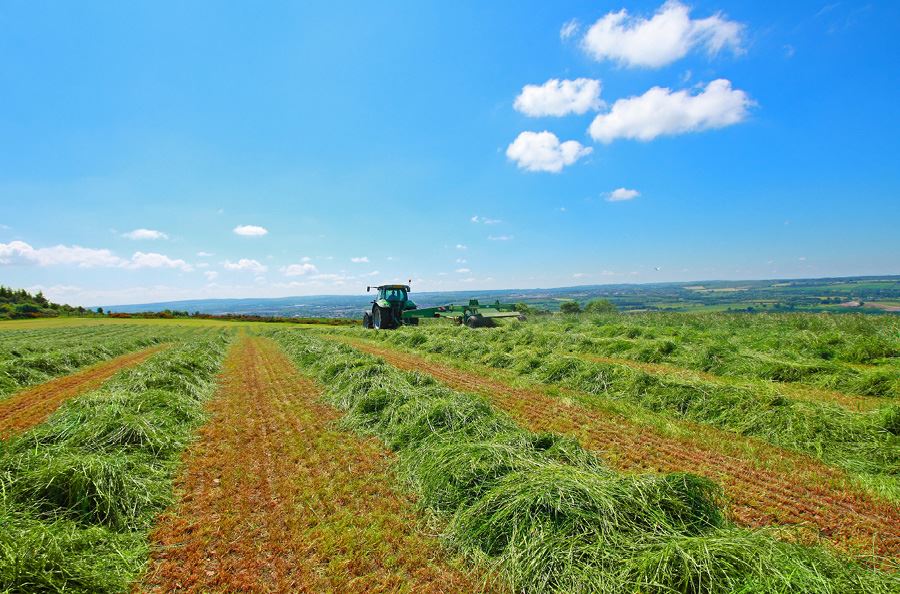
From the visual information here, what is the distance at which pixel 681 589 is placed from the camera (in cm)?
255

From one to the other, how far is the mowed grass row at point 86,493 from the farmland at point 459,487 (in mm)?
24

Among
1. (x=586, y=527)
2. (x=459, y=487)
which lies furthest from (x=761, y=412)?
(x=459, y=487)

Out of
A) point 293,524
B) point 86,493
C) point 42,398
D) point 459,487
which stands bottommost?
point 293,524

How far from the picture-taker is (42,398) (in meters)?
9.28

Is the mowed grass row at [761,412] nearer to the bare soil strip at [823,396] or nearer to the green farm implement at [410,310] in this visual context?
the bare soil strip at [823,396]

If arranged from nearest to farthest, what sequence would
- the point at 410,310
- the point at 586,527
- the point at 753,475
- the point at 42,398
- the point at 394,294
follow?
1. the point at 586,527
2. the point at 753,475
3. the point at 42,398
4. the point at 410,310
5. the point at 394,294

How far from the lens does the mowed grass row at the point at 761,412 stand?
Result: 5.04m

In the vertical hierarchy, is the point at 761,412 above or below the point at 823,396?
above

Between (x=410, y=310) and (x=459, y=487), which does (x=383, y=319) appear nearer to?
Answer: (x=410, y=310)

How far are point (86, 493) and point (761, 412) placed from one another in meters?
9.02

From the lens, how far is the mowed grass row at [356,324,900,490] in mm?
5043

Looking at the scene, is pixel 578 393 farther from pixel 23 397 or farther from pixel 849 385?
pixel 23 397

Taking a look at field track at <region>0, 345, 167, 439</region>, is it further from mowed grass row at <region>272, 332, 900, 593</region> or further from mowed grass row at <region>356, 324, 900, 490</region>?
mowed grass row at <region>356, 324, 900, 490</region>

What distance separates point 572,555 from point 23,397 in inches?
511
